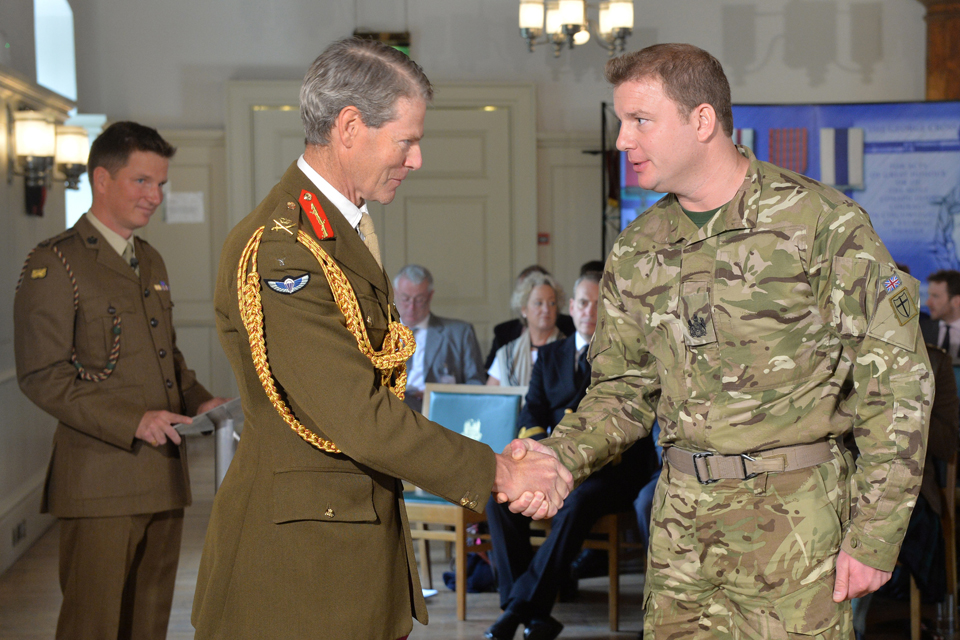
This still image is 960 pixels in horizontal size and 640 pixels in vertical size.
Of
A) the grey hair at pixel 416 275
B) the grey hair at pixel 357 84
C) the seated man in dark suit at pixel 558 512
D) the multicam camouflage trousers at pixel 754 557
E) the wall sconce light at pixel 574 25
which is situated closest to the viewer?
the grey hair at pixel 357 84

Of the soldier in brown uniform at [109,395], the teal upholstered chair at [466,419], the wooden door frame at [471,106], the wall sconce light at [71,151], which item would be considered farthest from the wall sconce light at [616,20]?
the soldier in brown uniform at [109,395]

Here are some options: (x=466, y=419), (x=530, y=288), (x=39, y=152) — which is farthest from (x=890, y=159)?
(x=39, y=152)

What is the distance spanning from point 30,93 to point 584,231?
4199 mm

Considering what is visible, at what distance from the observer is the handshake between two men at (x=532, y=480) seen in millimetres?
1905

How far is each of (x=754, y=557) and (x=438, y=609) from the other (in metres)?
2.41

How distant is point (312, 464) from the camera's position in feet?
5.25

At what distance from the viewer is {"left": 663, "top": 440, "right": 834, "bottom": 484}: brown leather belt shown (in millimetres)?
1795

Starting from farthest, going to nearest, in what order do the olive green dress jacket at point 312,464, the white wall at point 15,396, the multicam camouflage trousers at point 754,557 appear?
the white wall at point 15,396, the multicam camouflage trousers at point 754,557, the olive green dress jacket at point 312,464

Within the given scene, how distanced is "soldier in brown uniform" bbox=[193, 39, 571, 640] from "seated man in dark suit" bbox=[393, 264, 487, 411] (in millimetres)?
3416

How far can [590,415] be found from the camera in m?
2.11

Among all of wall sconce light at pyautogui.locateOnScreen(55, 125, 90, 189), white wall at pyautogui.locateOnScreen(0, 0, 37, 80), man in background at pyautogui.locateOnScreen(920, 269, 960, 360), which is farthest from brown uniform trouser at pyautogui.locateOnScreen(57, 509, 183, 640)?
man in background at pyautogui.locateOnScreen(920, 269, 960, 360)

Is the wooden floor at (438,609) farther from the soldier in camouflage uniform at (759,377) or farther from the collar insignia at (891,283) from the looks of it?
the collar insignia at (891,283)

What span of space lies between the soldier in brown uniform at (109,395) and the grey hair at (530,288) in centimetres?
256

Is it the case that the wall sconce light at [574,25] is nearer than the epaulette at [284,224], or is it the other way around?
the epaulette at [284,224]
